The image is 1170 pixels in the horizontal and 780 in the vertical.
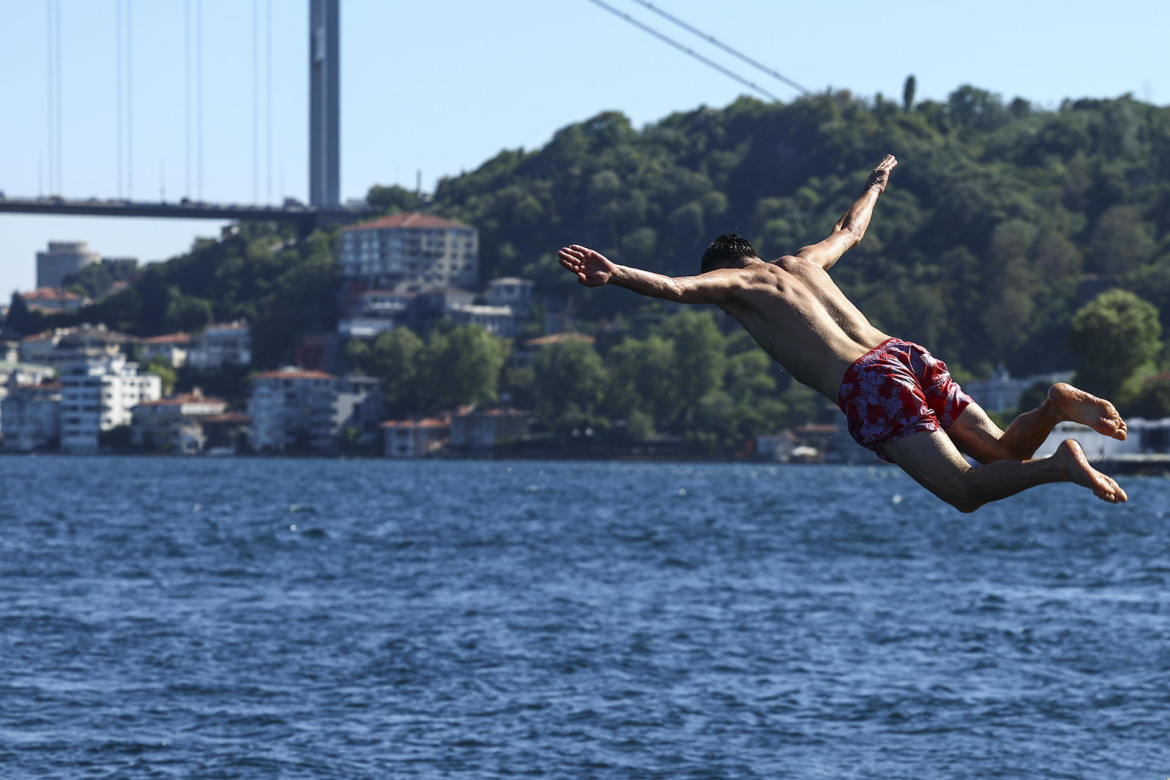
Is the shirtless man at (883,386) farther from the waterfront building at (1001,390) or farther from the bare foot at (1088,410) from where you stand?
the waterfront building at (1001,390)

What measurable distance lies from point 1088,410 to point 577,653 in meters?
35.4

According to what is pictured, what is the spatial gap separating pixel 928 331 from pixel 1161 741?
6449 inches

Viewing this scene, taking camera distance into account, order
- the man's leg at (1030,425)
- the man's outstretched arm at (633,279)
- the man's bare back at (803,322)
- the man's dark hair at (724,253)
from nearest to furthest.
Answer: the man's outstretched arm at (633,279)
the man's leg at (1030,425)
the man's bare back at (803,322)
the man's dark hair at (724,253)

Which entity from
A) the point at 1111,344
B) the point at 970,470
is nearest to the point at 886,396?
the point at 970,470

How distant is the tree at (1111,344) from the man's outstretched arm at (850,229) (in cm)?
14402

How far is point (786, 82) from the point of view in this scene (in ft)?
132

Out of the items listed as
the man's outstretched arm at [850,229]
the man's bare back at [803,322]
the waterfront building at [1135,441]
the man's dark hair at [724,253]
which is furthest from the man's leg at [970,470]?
the waterfront building at [1135,441]

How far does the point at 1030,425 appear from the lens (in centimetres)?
1215

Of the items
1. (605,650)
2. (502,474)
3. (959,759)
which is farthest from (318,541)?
(502,474)

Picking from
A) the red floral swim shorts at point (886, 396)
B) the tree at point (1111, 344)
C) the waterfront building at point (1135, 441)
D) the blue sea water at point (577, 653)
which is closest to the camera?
the red floral swim shorts at point (886, 396)

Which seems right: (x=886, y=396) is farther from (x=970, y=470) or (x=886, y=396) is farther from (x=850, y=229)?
(x=850, y=229)

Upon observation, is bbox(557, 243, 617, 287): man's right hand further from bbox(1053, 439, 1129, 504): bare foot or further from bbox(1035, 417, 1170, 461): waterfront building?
bbox(1035, 417, 1170, 461): waterfront building

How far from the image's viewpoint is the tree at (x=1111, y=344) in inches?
6048

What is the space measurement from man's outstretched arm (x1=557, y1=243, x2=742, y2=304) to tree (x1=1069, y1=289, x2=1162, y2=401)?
14677 cm
